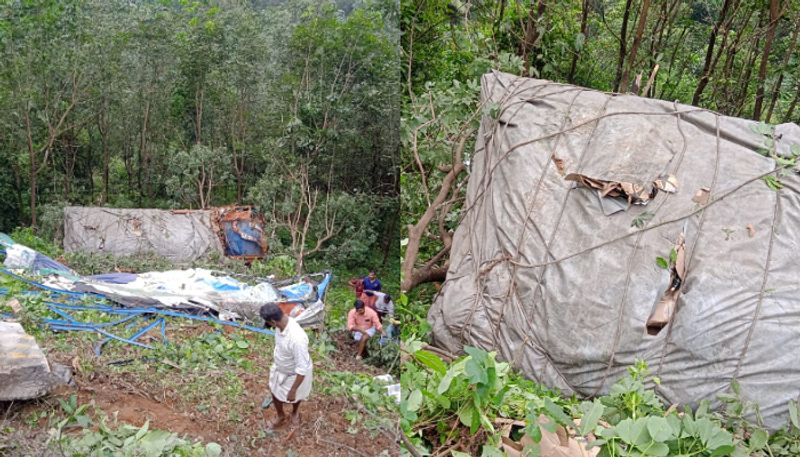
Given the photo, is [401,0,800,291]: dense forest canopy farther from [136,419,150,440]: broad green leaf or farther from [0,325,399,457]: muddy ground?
[136,419,150,440]: broad green leaf

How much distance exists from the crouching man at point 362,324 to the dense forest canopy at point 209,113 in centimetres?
27

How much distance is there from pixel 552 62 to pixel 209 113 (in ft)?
11.1

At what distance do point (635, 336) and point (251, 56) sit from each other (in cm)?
209

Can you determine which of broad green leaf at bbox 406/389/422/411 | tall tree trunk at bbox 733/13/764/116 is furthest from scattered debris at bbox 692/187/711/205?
tall tree trunk at bbox 733/13/764/116

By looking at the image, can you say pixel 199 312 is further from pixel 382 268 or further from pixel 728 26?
pixel 728 26

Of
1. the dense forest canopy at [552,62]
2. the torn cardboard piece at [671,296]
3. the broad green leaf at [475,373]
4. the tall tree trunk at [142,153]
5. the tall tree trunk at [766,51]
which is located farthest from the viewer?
the tall tree trunk at [766,51]

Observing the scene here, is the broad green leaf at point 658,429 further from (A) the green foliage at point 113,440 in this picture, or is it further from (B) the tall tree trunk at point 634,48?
(B) the tall tree trunk at point 634,48

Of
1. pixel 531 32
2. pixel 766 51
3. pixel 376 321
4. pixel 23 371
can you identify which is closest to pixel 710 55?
pixel 766 51

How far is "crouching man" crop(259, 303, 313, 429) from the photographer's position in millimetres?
2167

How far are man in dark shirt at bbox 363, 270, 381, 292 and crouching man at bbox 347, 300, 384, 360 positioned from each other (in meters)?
0.08

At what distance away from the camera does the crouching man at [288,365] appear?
7.11 ft

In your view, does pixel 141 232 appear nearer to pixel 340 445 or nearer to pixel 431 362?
pixel 340 445

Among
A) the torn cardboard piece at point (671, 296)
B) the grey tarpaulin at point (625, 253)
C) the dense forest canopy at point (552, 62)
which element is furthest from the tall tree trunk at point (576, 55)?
the torn cardboard piece at point (671, 296)

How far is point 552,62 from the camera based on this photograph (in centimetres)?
539
